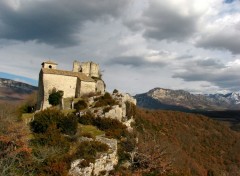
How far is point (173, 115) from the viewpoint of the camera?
13250 centimetres

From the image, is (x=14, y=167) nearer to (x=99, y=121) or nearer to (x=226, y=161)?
(x=99, y=121)

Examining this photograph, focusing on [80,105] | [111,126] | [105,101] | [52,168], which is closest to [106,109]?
[105,101]

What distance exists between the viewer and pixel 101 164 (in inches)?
1287

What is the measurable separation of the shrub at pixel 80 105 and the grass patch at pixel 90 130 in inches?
211

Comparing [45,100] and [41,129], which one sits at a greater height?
[45,100]

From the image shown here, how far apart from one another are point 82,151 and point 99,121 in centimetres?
1075

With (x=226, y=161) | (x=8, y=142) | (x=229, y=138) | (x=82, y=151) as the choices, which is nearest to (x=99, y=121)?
(x=82, y=151)

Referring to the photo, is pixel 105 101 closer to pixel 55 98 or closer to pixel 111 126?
pixel 111 126

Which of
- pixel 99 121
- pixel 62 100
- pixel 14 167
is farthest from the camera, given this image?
pixel 62 100

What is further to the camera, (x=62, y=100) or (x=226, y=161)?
(x=226, y=161)

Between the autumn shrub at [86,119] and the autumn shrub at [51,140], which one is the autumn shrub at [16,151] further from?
the autumn shrub at [86,119]

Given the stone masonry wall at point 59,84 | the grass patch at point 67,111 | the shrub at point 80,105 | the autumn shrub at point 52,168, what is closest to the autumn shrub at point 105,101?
the shrub at point 80,105

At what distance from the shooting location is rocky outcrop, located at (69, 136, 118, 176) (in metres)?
30.6

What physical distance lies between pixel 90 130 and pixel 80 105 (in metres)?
7.63
